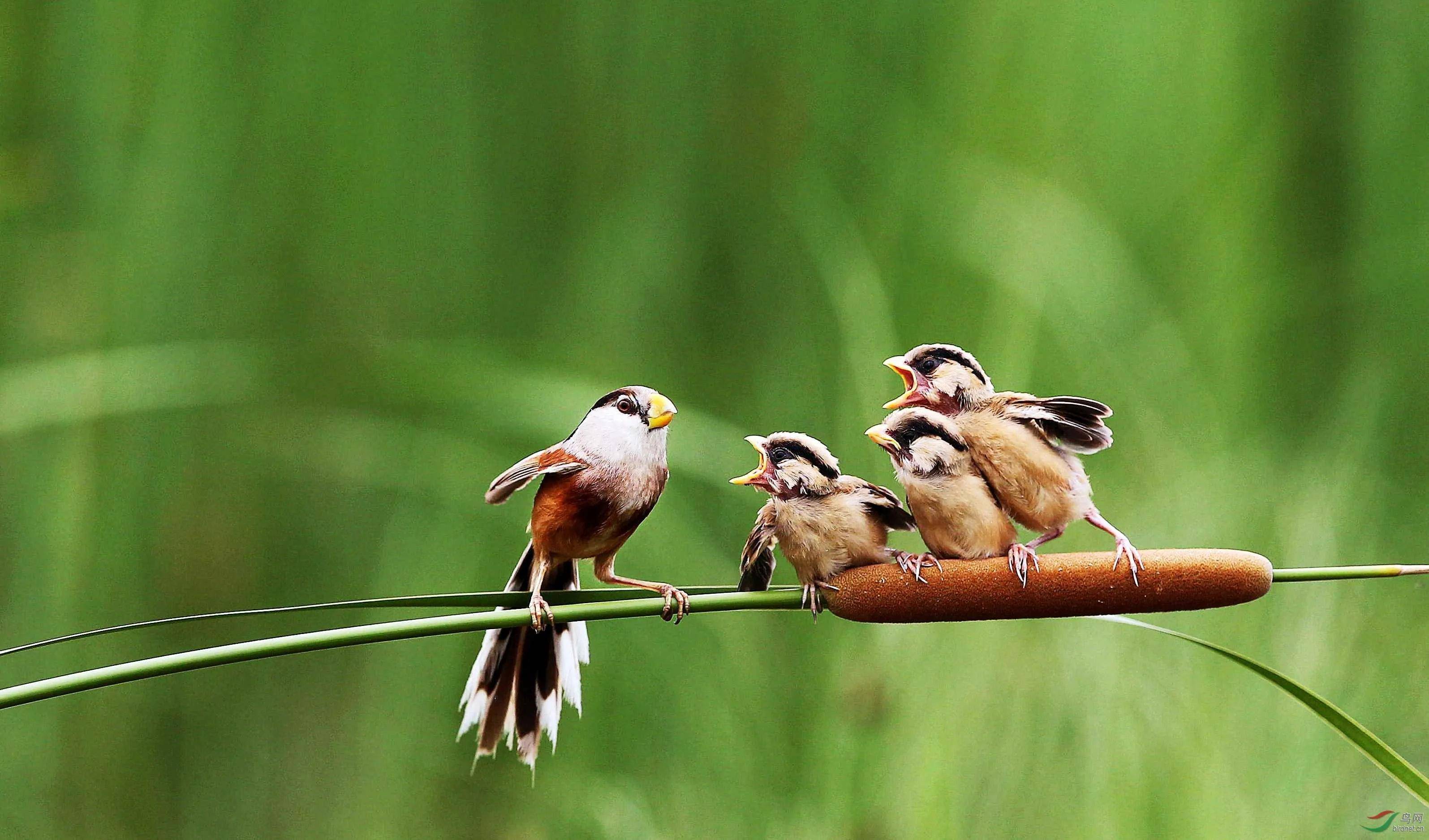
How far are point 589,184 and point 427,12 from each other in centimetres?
29

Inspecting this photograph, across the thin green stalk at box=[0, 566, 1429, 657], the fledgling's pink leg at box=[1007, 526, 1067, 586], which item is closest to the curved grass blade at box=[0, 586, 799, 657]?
the thin green stalk at box=[0, 566, 1429, 657]

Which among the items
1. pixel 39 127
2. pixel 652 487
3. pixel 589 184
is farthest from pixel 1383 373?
pixel 39 127

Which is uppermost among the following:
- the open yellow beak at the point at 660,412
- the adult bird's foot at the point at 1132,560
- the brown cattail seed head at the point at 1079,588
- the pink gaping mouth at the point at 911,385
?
the pink gaping mouth at the point at 911,385

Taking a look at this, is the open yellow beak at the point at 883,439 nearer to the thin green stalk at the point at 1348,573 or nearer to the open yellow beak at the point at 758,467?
the open yellow beak at the point at 758,467

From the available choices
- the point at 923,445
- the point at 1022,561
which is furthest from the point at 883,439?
the point at 1022,561

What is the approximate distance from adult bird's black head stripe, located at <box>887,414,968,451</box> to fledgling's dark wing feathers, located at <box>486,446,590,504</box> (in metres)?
0.18

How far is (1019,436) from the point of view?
2.11 ft

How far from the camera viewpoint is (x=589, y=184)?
1540 mm

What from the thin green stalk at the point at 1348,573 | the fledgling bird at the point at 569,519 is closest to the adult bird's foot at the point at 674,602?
the fledgling bird at the point at 569,519

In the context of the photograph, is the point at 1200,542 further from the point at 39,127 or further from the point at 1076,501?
the point at 39,127

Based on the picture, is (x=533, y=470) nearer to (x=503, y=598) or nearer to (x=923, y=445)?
(x=503, y=598)

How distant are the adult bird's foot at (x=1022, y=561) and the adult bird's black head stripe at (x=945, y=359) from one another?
0.14 m

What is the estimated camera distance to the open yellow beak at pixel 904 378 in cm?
62

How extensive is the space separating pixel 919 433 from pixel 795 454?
0.29ft
